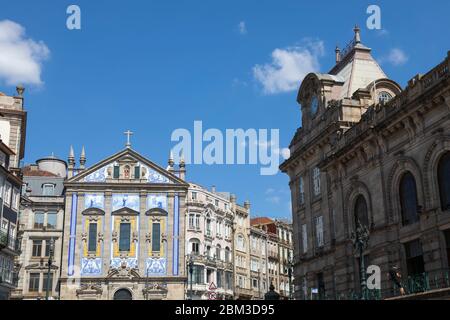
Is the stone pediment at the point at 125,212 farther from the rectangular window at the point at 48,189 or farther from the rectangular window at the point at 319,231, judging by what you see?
the rectangular window at the point at 319,231

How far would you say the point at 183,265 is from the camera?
65312mm

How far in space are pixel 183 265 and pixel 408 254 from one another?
4036 centimetres

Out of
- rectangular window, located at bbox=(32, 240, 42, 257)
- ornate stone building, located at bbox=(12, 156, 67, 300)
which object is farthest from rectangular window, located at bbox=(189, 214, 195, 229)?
rectangular window, located at bbox=(32, 240, 42, 257)

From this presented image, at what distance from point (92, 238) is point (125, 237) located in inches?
140

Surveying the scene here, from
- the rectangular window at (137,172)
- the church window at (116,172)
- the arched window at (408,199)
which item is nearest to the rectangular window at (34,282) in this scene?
the church window at (116,172)

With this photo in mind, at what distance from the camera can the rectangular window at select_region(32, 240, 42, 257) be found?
66438 mm

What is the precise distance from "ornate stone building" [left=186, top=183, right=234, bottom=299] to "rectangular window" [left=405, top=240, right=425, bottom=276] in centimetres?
4501

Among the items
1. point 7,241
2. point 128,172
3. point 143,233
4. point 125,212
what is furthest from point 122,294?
point 7,241

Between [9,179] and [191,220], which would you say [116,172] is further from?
[9,179]

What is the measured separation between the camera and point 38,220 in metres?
67.9

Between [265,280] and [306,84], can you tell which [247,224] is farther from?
[306,84]

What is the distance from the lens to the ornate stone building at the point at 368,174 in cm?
2569

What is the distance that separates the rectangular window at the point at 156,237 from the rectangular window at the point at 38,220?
42.4 feet
